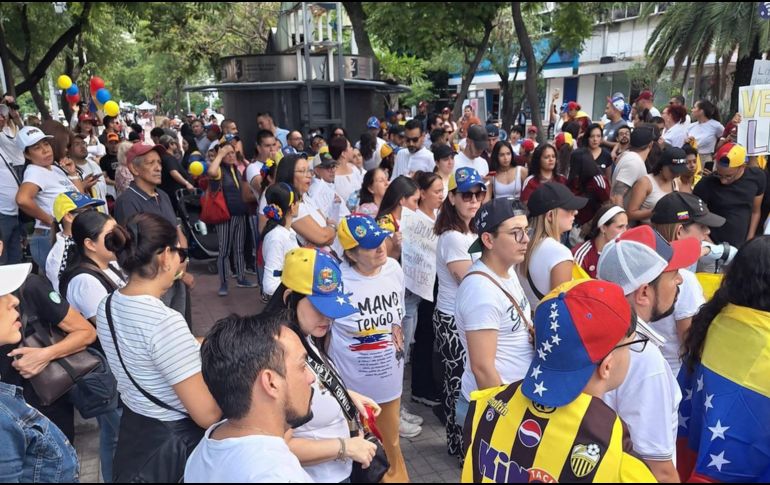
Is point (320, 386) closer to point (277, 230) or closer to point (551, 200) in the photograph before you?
point (551, 200)

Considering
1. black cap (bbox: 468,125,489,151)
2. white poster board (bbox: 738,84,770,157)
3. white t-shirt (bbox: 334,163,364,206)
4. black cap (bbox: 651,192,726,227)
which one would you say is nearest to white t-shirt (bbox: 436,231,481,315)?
black cap (bbox: 651,192,726,227)

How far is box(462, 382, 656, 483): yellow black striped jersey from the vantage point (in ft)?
5.05

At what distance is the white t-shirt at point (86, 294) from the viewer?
9.85 feet

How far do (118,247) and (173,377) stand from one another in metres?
0.82

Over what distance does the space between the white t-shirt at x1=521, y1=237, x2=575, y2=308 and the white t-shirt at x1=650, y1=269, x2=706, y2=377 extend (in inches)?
25.1

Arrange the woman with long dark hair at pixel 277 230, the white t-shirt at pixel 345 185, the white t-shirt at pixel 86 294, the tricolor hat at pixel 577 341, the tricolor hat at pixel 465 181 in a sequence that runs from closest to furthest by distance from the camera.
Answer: the tricolor hat at pixel 577 341
the white t-shirt at pixel 86 294
the tricolor hat at pixel 465 181
the woman with long dark hair at pixel 277 230
the white t-shirt at pixel 345 185

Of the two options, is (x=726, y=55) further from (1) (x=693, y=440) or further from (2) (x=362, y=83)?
(1) (x=693, y=440)

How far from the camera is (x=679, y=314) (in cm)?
267

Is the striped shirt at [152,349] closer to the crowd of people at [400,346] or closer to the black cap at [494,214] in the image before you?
the crowd of people at [400,346]

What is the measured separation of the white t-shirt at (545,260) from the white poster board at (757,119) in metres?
2.83

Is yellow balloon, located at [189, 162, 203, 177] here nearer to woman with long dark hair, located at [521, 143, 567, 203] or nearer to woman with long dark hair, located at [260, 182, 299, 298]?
woman with long dark hair, located at [260, 182, 299, 298]

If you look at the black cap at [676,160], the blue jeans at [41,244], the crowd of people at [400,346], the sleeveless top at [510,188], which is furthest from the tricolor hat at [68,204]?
the black cap at [676,160]

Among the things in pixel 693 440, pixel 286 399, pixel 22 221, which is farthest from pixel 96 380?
pixel 22 221

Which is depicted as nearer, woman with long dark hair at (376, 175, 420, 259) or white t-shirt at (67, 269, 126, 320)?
white t-shirt at (67, 269, 126, 320)
